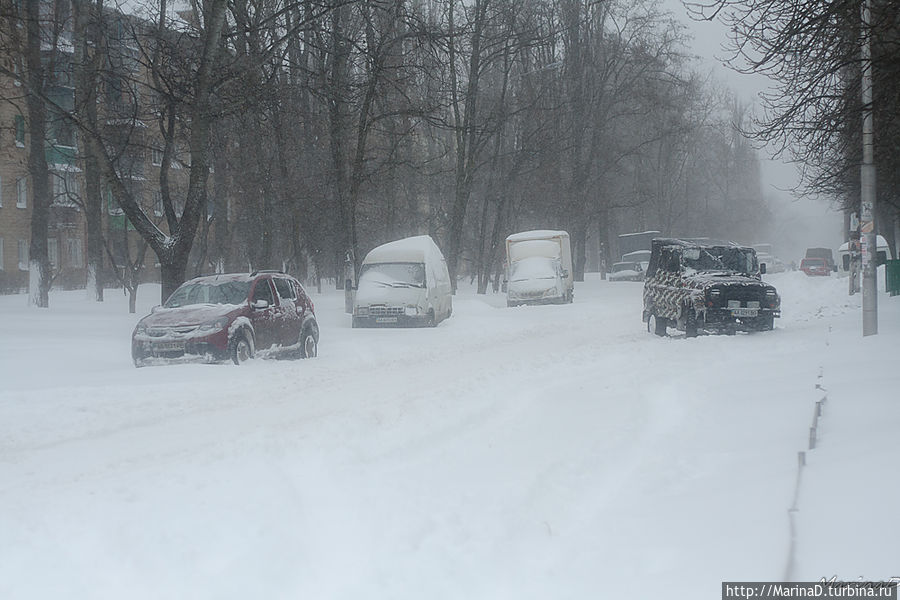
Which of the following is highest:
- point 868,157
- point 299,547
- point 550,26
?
point 550,26

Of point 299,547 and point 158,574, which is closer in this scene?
point 158,574

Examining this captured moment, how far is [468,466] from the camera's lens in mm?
7883

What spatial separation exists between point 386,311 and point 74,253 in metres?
33.1

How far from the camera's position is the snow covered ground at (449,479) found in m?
5.22

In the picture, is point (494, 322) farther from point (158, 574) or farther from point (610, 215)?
point (610, 215)

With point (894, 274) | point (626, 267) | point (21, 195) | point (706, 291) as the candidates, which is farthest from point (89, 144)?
point (626, 267)

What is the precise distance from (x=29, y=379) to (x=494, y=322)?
14439mm

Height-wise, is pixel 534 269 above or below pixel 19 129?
below

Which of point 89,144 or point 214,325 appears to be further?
point 89,144

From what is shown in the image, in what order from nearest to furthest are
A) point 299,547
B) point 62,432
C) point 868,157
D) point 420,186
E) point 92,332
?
1. point 299,547
2. point 62,432
3. point 868,157
4. point 92,332
5. point 420,186

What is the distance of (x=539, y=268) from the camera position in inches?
1367

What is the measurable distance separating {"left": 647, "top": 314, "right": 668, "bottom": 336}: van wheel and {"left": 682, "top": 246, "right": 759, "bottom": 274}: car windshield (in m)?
1.32

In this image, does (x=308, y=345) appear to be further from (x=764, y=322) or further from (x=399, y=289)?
(x=764, y=322)

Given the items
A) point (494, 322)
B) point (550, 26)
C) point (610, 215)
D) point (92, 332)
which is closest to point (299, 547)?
point (92, 332)
